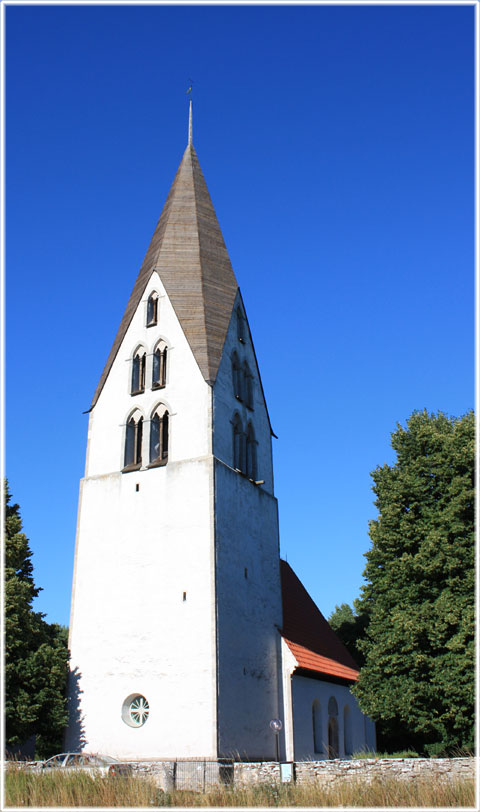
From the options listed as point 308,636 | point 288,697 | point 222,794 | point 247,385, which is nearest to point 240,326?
point 247,385

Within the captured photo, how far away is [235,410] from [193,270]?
259 inches

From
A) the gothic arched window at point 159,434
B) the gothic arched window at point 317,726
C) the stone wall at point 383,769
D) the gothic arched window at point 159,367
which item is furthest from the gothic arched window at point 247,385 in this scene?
the stone wall at point 383,769

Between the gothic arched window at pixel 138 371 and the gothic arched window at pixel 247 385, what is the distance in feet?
14.7

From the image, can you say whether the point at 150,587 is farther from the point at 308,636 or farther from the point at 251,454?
the point at 308,636

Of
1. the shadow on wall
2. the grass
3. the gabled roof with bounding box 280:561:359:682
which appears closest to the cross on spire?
the gabled roof with bounding box 280:561:359:682

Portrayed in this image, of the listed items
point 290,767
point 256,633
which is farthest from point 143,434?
point 290,767

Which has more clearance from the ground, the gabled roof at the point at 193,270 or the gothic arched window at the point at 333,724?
the gabled roof at the point at 193,270

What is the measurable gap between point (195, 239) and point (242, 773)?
21904mm

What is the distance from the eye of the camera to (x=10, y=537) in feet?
76.1

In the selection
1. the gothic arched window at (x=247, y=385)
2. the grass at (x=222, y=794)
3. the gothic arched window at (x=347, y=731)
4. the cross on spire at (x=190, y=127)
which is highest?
the cross on spire at (x=190, y=127)

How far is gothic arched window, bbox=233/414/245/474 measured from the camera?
27.6 meters

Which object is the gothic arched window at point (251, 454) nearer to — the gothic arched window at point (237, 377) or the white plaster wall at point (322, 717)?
the gothic arched window at point (237, 377)

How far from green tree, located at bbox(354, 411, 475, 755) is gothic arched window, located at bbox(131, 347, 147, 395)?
10241 millimetres

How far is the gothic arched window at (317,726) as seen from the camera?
85.4 feet
